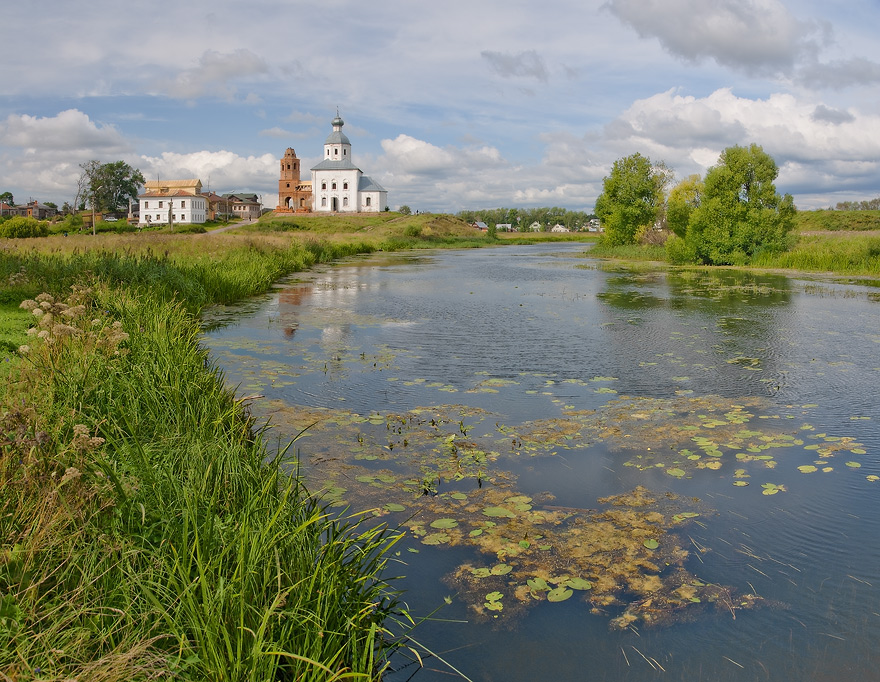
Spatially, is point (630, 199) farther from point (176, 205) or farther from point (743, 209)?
point (176, 205)

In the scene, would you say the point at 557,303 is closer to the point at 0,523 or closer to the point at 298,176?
the point at 0,523

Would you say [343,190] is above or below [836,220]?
above

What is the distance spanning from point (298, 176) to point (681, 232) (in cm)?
8894

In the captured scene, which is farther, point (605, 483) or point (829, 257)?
point (829, 257)

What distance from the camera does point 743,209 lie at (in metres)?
35.1

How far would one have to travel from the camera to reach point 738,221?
3559 centimetres

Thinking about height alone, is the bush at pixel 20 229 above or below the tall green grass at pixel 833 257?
above

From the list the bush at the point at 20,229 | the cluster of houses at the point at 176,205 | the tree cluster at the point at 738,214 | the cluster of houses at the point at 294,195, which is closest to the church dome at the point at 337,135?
the cluster of houses at the point at 294,195

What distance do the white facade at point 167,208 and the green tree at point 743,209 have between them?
8803 centimetres

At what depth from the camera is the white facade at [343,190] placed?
375 feet

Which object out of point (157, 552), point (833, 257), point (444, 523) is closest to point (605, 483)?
point (444, 523)

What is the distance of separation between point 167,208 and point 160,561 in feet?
374

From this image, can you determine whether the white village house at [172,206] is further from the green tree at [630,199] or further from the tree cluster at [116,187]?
the green tree at [630,199]

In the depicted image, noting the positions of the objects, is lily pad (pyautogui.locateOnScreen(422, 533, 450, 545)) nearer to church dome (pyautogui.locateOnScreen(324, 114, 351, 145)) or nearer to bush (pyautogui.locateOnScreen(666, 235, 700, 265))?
bush (pyautogui.locateOnScreen(666, 235, 700, 265))
